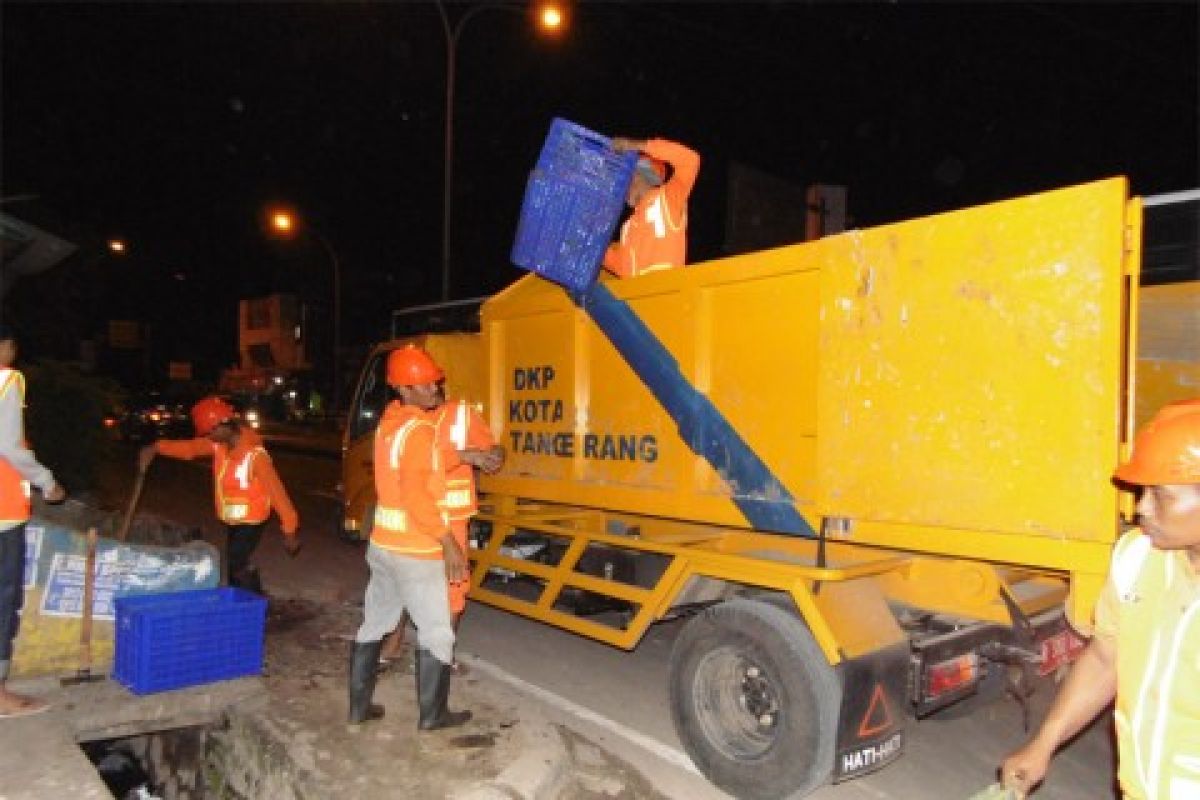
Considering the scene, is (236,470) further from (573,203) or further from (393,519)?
(573,203)

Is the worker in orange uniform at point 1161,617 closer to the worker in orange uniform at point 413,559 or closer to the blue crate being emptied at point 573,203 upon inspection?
the worker in orange uniform at point 413,559

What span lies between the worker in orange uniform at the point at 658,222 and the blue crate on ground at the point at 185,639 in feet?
9.57

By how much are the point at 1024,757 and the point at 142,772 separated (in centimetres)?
478

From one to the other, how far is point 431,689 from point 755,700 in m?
1.55

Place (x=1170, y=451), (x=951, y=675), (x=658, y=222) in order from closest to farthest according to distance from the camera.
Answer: (x=1170, y=451), (x=951, y=675), (x=658, y=222)

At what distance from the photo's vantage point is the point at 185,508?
1260cm

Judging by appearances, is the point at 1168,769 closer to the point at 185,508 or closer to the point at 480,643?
the point at 480,643

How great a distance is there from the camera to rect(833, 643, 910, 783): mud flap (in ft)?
11.2

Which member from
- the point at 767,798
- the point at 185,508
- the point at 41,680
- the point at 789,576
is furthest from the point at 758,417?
the point at 185,508

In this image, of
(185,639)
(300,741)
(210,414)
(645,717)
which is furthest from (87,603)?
(645,717)

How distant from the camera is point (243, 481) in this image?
217 inches

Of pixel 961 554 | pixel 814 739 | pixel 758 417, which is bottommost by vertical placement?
pixel 814 739

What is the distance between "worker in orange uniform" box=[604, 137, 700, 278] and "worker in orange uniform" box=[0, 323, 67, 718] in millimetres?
3206

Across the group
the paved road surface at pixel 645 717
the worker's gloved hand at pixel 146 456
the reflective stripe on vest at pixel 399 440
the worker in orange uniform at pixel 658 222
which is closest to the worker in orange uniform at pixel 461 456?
the reflective stripe on vest at pixel 399 440
